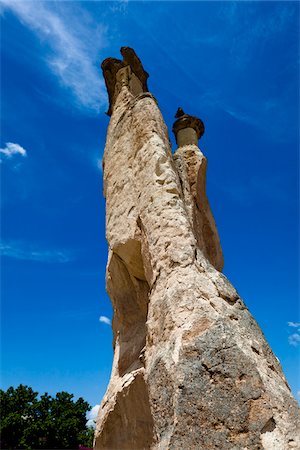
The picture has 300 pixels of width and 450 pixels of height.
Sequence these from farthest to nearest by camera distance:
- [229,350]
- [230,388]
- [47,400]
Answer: [47,400]
[229,350]
[230,388]

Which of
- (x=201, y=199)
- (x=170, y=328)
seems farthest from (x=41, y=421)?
(x=170, y=328)

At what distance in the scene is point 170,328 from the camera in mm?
4121

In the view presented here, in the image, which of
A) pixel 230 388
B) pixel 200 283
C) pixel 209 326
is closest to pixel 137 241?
pixel 200 283

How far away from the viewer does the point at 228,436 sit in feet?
10.3

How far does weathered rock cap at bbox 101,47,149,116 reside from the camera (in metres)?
10.2

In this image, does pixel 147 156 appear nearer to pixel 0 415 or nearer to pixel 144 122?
pixel 144 122

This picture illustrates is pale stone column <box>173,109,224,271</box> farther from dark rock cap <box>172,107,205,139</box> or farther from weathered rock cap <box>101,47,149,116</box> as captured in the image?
weathered rock cap <box>101,47,149,116</box>

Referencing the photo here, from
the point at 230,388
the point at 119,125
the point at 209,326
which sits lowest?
the point at 230,388

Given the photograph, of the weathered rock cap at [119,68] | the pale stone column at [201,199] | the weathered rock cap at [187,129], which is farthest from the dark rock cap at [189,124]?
the weathered rock cap at [119,68]

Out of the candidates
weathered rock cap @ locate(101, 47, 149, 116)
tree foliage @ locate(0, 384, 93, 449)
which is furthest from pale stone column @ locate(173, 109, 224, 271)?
tree foliage @ locate(0, 384, 93, 449)

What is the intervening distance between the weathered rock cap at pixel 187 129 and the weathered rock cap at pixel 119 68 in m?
1.37

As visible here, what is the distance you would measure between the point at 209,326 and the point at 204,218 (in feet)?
18.3

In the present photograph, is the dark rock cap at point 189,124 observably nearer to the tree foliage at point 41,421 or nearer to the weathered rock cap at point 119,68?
the weathered rock cap at point 119,68

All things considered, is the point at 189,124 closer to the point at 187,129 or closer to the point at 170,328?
the point at 187,129
